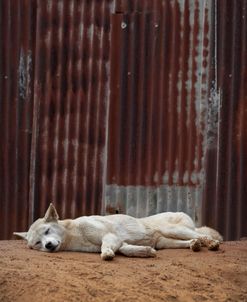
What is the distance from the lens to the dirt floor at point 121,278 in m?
5.92

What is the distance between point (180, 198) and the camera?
962 centimetres

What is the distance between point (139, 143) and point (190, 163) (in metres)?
0.75

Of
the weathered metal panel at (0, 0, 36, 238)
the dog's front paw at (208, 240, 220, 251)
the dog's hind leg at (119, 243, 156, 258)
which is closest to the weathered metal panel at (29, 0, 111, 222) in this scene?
the weathered metal panel at (0, 0, 36, 238)

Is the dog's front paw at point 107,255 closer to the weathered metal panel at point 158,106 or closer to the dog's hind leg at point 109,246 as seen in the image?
the dog's hind leg at point 109,246

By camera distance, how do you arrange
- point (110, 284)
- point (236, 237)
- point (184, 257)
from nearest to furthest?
point (110, 284)
point (184, 257)
point (236, 237)

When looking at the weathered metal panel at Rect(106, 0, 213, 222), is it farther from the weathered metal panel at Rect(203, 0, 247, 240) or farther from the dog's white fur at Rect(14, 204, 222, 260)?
the dog's white fur at Rect(14, 204, 222, 260)

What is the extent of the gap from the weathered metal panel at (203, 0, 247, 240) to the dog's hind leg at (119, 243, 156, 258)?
2.19 metres

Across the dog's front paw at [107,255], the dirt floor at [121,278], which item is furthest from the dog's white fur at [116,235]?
the dirt floor at [121,278]

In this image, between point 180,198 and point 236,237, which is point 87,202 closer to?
point 180,198

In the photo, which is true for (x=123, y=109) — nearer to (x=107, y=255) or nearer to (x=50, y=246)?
(x=50, y=246)

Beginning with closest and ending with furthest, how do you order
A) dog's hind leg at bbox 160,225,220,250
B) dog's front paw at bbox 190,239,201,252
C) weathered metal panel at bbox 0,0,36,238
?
dog's front paw at bbox 190,239,201,252 → dog's hind leg at bbox 160,225,220,250 → weathered metal panel at bbox 0,0,36,238

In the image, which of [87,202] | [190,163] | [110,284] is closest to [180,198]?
[190,163]

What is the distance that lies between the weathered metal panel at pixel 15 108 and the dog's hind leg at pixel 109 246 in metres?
2.50

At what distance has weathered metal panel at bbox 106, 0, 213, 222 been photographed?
31.6ft
